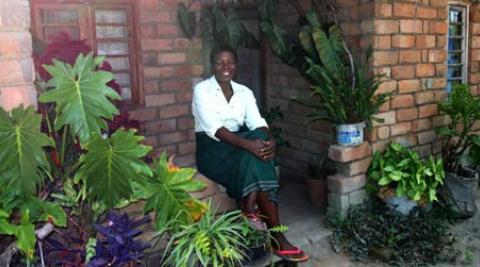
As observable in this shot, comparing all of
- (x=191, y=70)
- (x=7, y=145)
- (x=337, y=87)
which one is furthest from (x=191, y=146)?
(x=7, y=145)

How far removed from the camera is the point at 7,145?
199 cm

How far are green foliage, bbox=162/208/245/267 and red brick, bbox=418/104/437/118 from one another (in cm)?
242

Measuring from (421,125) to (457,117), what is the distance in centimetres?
30

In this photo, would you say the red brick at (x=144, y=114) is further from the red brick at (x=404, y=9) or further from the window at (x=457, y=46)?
the window at (x=457, y=46)

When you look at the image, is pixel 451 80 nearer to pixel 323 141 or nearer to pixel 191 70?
pixel 323 141

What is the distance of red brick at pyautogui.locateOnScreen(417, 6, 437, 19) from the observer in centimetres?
396

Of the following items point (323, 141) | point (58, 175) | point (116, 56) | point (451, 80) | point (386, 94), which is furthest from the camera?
point (451, 80)

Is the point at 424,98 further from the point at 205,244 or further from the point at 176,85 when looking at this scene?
the point at 205,244

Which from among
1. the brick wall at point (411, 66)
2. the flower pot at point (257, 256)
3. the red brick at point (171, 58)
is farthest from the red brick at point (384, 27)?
the flower pot at point (257, 256)

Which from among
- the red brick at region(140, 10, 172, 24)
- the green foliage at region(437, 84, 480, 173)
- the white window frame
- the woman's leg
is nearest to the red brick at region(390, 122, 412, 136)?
the green foliage at region(437, 84, 480, 173)

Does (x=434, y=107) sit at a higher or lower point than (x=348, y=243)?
higher

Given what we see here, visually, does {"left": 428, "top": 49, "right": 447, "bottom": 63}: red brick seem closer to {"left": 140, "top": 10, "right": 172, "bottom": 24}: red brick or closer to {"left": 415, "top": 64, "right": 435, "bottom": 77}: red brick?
{"left": 415, "top": 64, "right": 435, "bottom": 77}: red brick

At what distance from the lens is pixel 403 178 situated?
3.57m

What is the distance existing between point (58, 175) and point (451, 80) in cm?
425
